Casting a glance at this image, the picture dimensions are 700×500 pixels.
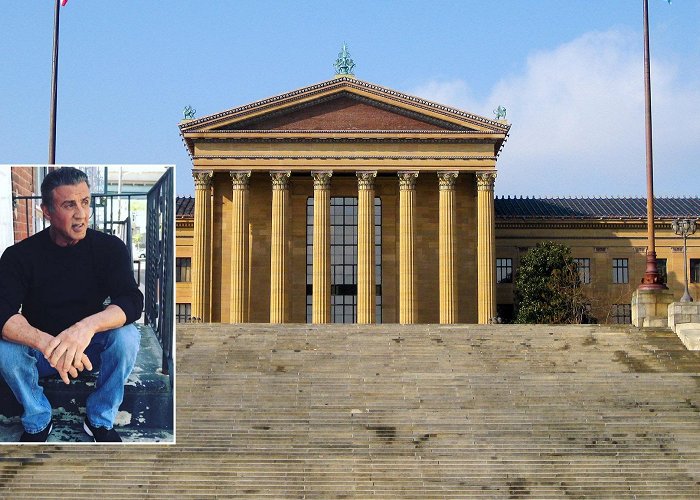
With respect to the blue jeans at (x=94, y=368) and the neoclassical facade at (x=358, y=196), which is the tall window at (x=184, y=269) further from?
the blue jeans at (x=94, y=368)

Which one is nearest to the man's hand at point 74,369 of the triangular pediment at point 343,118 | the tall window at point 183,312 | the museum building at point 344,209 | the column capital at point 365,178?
Answer: the museum building at point 344,209

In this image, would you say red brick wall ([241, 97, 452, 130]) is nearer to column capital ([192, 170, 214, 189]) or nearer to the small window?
column capital ([192, 170, 214, 189])

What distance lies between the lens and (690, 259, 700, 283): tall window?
65500 millimetres

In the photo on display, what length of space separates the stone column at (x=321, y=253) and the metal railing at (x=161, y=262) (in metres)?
34.4

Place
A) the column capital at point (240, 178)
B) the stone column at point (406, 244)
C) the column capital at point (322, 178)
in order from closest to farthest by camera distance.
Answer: the stone column at point (406, 244), the column capital at point (322, 178), the column capital at point (240, 178)

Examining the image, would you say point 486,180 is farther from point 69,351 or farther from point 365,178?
point 69,351

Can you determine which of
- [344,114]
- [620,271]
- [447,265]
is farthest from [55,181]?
[620,271]

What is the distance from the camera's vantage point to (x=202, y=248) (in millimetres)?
57844

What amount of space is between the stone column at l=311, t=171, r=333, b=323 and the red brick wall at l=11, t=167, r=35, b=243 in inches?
1381

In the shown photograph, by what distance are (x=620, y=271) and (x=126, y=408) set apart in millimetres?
48336

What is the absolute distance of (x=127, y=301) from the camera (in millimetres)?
21453

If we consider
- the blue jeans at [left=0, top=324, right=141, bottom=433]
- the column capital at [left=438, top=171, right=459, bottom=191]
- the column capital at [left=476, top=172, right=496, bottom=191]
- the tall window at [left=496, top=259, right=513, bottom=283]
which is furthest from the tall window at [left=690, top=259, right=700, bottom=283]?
the blue jeans at [left=0, top=324, right=141, bottom=433]

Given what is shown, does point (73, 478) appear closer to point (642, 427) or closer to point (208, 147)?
point (642, 427)

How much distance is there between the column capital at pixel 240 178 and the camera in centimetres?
5747
